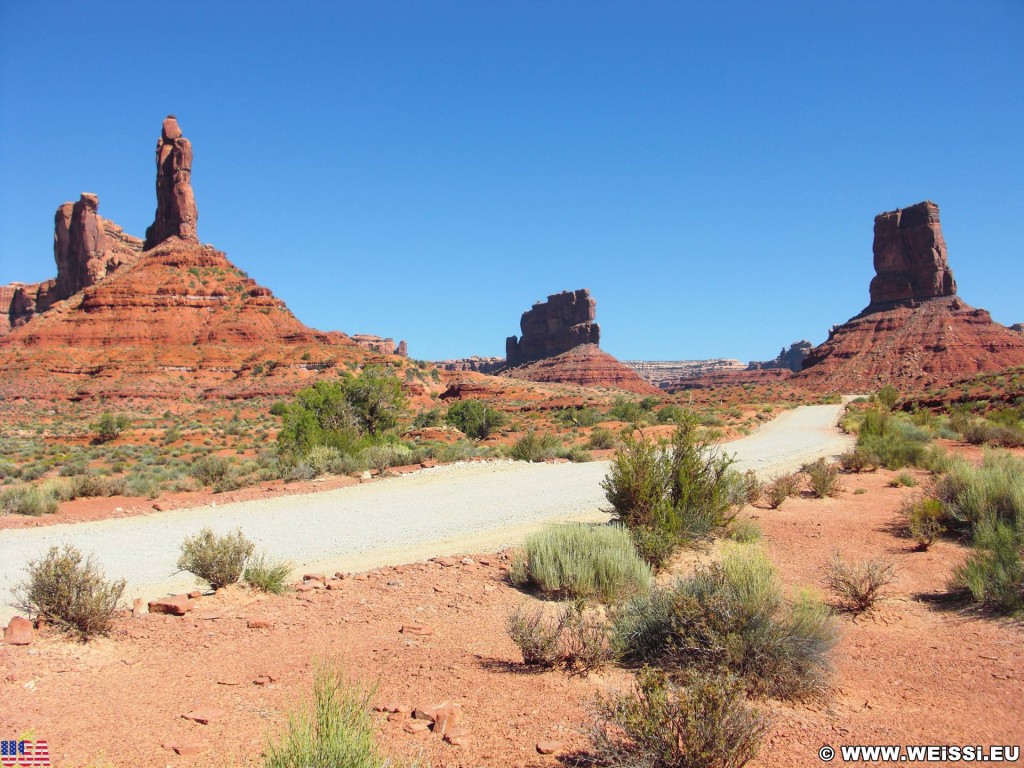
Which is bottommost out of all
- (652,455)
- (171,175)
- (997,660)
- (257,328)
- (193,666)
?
(997,660)

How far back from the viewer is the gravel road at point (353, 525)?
870 centimetres

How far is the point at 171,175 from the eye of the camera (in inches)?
3649

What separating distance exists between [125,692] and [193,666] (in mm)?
565

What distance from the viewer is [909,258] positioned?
343 feet

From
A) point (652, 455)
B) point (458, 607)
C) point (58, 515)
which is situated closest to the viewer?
point (458, 607)

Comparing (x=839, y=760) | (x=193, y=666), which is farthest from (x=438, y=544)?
(x=839, y=760)

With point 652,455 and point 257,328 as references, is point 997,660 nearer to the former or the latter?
point 652,455

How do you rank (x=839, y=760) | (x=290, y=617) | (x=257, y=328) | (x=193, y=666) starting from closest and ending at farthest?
(x=839, y=760), (x=193, y=666), (x=290, y=617), (x=257, y=328)

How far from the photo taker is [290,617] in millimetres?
6227

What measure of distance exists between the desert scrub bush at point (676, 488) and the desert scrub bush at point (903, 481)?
6.69 meters

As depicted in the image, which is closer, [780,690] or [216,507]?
[780,690]

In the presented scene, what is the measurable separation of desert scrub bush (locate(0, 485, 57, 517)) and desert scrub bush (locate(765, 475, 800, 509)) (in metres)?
14.7

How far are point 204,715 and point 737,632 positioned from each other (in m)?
3.72

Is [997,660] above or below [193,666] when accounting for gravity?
below
